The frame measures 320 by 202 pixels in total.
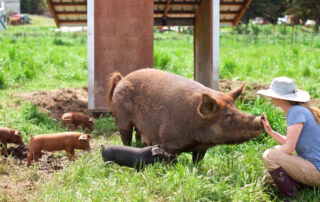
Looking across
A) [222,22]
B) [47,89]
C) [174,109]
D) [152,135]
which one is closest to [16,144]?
[152,135]

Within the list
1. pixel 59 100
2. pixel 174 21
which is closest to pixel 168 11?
pixel 174 21

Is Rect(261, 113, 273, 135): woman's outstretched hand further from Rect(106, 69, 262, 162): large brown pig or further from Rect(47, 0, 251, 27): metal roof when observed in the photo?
Rect(47, 0, 251, 27): metal roof

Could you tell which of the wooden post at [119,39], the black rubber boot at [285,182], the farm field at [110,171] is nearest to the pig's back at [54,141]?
the farm field at [110,171]

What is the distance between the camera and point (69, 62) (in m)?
14.5

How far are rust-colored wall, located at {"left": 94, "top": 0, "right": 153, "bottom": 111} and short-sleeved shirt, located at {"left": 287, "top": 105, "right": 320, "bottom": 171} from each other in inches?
187

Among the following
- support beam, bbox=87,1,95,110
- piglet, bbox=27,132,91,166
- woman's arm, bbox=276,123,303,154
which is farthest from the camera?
support beam, bbox=87,1,95,110

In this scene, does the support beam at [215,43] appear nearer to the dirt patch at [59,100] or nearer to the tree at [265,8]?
the dirt patch at [59,100]

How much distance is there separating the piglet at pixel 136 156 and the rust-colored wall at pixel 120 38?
350 centimetres

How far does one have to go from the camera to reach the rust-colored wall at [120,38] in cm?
816

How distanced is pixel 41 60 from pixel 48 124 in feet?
22.5

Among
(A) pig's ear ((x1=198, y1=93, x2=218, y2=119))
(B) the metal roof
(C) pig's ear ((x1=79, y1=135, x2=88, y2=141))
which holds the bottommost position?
(C) pig's ear ((x1=79, y1=135, x2=88, y2=141))

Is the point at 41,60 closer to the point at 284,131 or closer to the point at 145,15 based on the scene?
the point at 145,15

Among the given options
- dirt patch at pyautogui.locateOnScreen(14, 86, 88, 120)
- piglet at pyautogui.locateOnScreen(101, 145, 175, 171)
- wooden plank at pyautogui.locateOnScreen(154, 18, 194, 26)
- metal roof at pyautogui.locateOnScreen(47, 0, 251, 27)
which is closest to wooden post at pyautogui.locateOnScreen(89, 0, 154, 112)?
dirt patch at pyautogui.locateOnScreen(14, 86, 88, 120)

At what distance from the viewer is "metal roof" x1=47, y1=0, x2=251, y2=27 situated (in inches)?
441
